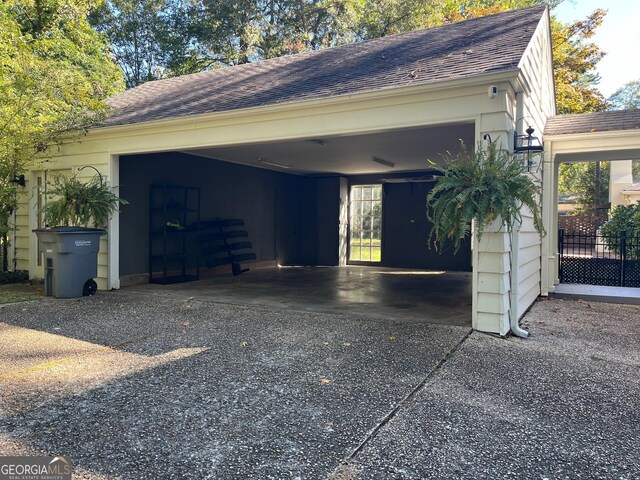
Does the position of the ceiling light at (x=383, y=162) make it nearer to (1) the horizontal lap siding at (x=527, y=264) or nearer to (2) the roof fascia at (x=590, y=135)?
(2) the roof fascia at (x=590, y=135)

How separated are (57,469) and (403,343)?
2.90 meters

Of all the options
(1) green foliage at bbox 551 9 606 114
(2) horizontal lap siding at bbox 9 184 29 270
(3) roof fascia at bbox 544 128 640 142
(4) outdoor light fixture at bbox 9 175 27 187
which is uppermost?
(1) green foliage at bbox 551 9 606 114

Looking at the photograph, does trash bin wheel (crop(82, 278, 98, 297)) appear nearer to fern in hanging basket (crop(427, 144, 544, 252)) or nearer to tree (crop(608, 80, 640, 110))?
fern in hanging basket (crop(427, 144, 544, 252))

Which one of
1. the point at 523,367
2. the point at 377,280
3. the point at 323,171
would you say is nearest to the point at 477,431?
the point at 523,367

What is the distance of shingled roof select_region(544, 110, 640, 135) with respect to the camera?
21.6 feet

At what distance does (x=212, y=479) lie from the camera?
1.96 m

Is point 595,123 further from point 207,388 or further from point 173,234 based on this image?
point 173,234

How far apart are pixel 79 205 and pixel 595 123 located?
8.14 meters

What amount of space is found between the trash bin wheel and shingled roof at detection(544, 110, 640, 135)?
749 cm

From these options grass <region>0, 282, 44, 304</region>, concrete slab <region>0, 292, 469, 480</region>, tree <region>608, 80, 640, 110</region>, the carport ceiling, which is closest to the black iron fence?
the carport ceiling

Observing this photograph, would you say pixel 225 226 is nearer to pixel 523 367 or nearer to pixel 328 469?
pixel 523 367

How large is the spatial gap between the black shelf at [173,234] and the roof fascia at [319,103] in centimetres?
168

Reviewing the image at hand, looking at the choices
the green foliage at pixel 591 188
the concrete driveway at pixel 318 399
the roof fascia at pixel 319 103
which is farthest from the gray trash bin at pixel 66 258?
the green foliage at pixel 591 188

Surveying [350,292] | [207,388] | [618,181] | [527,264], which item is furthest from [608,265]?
[618,181]
